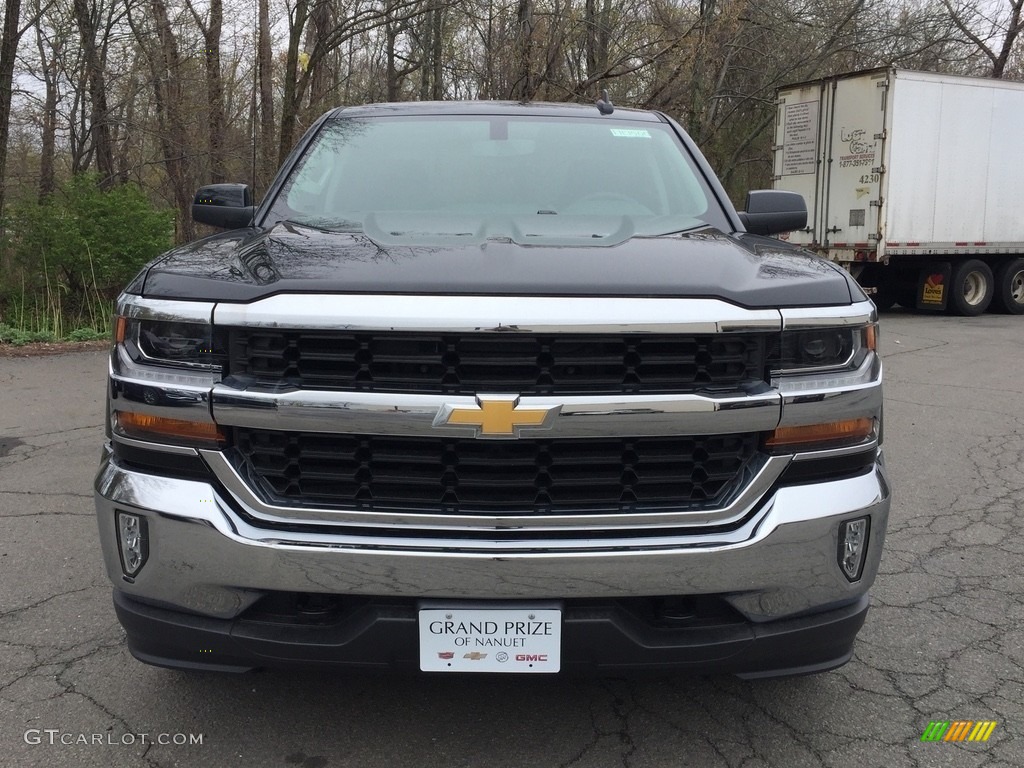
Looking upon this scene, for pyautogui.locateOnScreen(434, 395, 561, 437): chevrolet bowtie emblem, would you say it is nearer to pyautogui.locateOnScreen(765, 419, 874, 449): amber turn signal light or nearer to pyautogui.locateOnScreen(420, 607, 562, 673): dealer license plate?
pyautogui.locateOnScreen(420, 607, 562, 673): dealer license plate

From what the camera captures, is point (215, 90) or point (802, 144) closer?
point (802, 144)

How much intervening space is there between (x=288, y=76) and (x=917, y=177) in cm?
1081

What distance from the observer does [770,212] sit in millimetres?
3537

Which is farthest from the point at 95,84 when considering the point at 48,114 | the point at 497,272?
the point at 497,272

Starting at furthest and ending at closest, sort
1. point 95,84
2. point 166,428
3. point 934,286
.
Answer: point 934,286, point 95,84, point 166,428

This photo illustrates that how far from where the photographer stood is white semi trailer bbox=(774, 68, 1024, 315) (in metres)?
13.7

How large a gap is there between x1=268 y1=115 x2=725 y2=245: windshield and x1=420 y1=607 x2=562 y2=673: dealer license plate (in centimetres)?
126

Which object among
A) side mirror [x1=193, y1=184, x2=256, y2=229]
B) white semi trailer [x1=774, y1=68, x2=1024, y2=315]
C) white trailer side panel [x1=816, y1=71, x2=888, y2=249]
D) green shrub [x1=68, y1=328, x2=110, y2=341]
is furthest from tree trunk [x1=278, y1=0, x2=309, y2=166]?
side mirror [x1=193, y1=184, x2=256, y2=229]

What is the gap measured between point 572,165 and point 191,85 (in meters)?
14.5

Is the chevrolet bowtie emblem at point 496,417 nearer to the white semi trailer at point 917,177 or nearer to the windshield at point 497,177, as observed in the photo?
the windshield at point 497,177

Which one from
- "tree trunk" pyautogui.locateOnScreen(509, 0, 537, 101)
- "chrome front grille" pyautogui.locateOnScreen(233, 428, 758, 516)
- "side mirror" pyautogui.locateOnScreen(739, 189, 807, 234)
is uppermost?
"tree trunk" pyautogui.locateOnScreen(509, 0, 537, 101)

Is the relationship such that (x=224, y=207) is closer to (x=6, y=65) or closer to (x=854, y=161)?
(x=6, y=65)

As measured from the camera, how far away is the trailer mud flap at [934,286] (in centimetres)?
1462

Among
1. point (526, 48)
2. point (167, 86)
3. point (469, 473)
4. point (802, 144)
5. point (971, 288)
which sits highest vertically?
point (526, 48)
